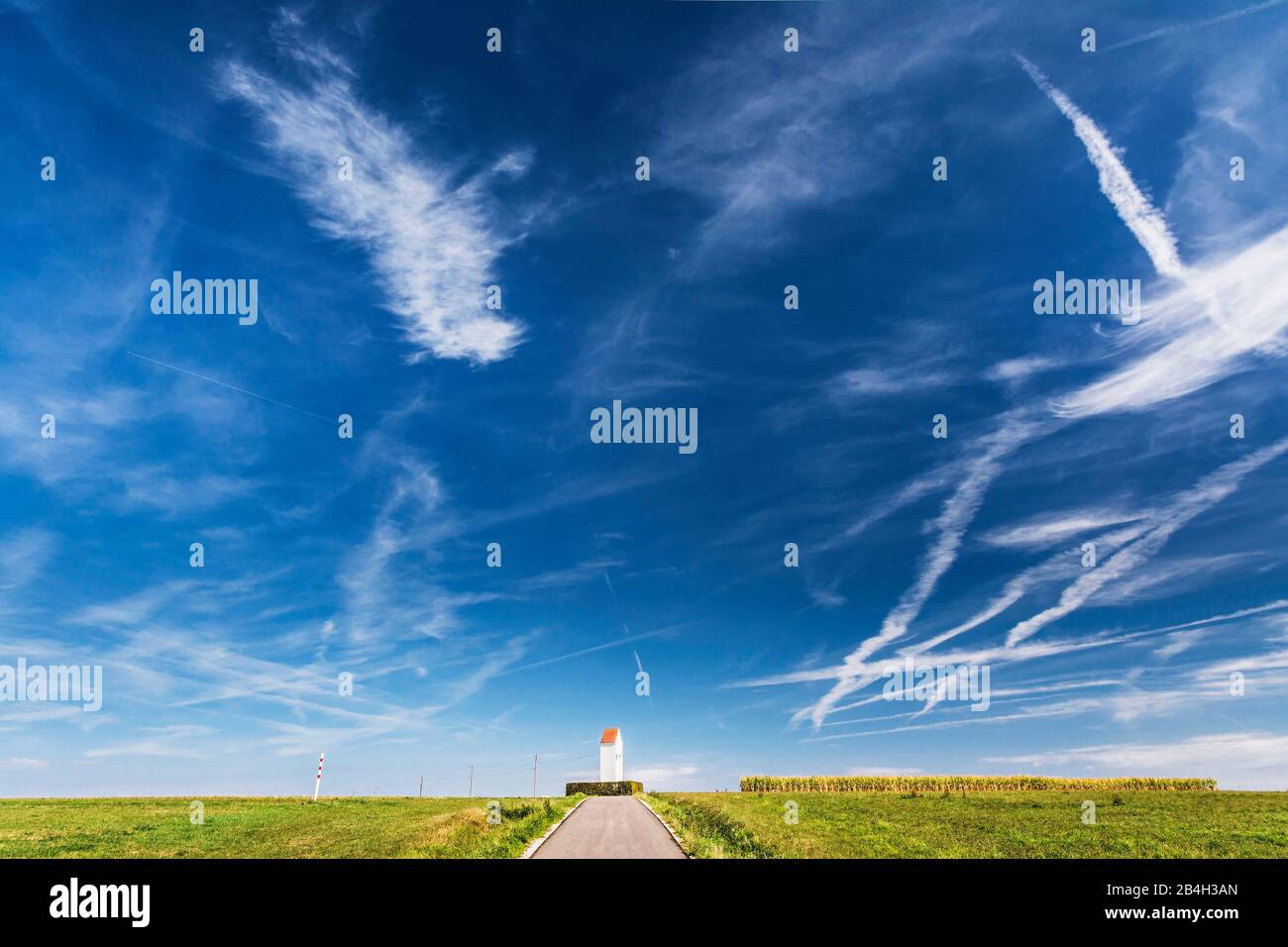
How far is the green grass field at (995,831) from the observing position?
2462cm

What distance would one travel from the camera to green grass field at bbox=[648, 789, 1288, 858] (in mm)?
24625

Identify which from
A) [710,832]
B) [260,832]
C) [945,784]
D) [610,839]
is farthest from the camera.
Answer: [945,784]

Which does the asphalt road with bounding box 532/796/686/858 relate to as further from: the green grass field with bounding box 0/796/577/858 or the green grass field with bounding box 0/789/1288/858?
the green grass field with bounding box 0/796/577/858

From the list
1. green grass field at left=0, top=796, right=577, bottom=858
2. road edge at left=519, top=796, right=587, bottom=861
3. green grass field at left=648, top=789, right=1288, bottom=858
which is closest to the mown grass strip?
green grass field at left=648, top=789, right=1288, bottom=858

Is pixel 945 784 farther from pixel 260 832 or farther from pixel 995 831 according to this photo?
pixel 260 832

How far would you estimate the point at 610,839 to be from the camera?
25703mm

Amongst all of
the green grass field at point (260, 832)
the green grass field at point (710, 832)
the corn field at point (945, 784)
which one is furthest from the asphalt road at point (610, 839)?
the corn field at point (945, 784)

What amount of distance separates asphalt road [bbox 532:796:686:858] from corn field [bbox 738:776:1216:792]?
163 feet

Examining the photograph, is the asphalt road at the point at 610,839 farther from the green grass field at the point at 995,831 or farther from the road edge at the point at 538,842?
the green grass field at the point at 995,831

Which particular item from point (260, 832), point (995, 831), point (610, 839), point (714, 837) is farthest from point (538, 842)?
point (995, 831)

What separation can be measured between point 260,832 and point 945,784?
74236mm
